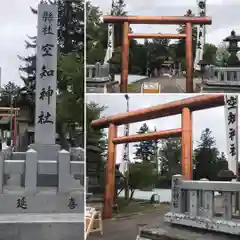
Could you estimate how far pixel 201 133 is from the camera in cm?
178

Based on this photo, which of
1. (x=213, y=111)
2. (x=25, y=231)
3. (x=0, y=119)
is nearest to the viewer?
(x=213, y=111)

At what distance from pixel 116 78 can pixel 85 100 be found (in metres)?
0.17

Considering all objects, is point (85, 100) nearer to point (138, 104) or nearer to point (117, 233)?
point (138, 104)

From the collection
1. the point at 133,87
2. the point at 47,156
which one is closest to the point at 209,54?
the point at 133,87

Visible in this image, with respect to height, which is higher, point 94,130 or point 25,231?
point 94,130

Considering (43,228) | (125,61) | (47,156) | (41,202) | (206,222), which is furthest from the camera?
(47,156)

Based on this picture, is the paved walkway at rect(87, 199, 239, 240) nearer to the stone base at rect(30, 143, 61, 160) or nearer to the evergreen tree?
the evergreen tree

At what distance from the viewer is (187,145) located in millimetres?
1767

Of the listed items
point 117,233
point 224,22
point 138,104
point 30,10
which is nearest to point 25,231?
point 117,233

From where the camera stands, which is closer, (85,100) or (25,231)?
(85,100)

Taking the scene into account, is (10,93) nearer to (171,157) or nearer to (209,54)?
(171,157)

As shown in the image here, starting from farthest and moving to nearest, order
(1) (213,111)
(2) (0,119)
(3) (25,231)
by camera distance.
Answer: (2) (0,119), (3) (25,231), (1) (213,111)

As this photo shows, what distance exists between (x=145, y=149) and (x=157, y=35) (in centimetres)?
52

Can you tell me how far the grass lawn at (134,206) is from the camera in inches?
70.5
